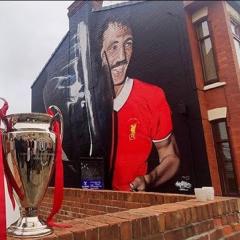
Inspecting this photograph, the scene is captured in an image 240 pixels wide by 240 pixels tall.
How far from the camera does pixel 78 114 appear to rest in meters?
7.05

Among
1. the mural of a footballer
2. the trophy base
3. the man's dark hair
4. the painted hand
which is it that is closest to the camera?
the trophy base

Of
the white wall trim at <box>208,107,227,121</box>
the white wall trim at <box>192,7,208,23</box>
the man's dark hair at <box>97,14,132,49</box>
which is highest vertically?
the man's dark hair at <box>97,14,132,49</box>

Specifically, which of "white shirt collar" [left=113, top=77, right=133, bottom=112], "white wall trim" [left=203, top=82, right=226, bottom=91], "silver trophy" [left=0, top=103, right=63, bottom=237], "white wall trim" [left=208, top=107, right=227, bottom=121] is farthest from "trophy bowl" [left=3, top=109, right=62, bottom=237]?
"white shirt collar" [left=113, top=77, right=133, bottom=112]

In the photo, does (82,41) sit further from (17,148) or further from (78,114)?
(17,148)

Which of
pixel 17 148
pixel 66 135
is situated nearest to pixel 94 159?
pixel 66 135

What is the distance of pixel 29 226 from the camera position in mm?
1280

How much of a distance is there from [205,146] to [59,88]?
12.5ft

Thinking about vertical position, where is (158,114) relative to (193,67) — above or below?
below

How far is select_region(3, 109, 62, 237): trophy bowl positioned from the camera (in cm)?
130

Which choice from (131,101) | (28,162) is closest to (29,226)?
(28,162)

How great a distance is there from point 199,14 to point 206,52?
68 cm

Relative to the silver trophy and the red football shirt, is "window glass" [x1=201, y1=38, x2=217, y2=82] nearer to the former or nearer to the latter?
the red football shirt

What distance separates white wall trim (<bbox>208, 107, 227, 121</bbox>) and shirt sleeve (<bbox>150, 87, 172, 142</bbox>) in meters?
0.72

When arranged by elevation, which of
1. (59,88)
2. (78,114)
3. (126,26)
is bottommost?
(78,114)
